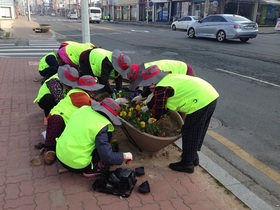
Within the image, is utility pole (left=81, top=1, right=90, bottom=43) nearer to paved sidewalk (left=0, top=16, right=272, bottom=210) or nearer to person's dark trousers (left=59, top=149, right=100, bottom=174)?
paved sidewalk (left=0, top=16, right=272, bottom=210)

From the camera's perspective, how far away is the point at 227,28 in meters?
15.6

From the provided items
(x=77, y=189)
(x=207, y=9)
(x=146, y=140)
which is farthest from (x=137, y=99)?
(x=207, y=9)

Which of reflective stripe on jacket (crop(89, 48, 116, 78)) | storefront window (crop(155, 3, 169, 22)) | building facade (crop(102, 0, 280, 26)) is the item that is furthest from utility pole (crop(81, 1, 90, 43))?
storefront window (crop(155, 3, 169, 22))

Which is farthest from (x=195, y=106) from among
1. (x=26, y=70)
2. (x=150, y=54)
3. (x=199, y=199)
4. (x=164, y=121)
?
(x=150, y=54)

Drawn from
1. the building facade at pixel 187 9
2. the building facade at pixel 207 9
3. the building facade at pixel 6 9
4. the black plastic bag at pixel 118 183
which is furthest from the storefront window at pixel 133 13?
the black plastic bag at pixel 118 183

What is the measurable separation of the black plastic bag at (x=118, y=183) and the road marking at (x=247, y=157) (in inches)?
64.1

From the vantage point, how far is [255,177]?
331cm

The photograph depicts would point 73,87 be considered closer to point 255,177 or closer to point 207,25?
point 255,177

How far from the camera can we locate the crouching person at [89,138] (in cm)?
282

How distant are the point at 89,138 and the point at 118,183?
54 cm

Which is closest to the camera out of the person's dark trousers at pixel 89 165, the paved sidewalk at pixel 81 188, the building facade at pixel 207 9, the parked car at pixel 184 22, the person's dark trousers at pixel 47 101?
the paved sidewalk at pixel 81 188

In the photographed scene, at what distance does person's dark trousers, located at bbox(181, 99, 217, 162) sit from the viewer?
10.3ft

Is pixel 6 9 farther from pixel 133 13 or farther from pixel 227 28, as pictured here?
pixel 227 28

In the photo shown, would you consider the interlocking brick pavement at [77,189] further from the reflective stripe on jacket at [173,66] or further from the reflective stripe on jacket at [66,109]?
the reflective stripe on jacket at [173,66]
